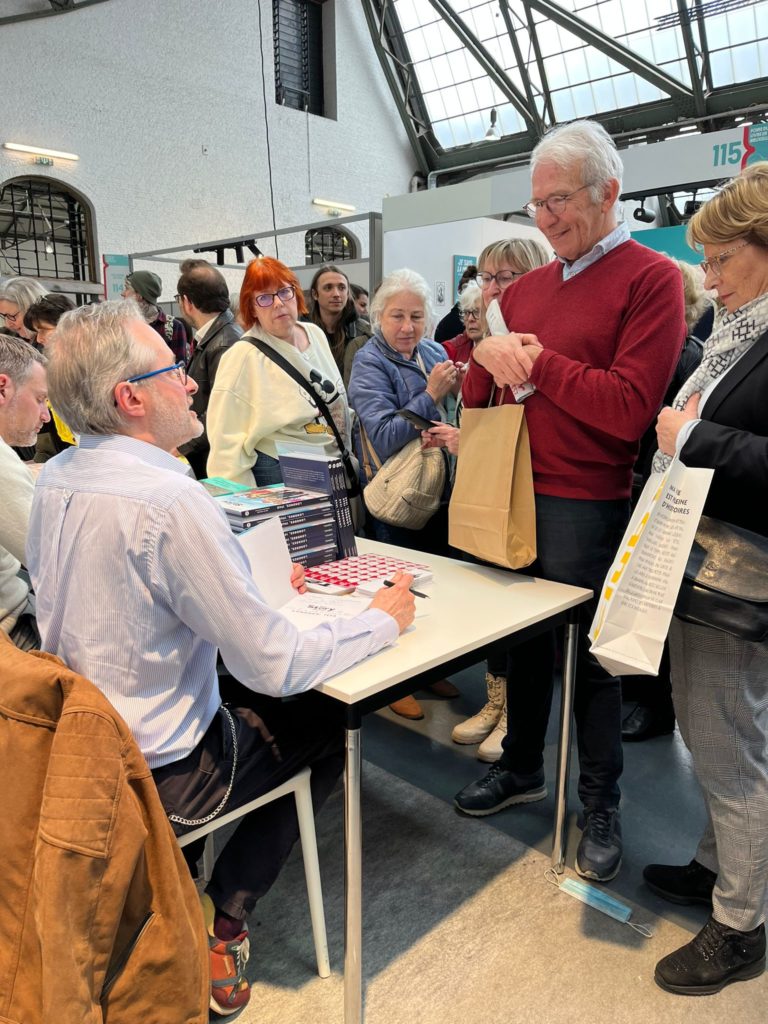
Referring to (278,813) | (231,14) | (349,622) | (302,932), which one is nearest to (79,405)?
(349,622)

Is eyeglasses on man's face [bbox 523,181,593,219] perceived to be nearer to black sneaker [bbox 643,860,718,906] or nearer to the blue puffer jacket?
the blue puffer jacket

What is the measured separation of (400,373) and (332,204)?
1110 centimetres

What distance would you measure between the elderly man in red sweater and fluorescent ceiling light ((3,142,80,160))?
917 centimetres

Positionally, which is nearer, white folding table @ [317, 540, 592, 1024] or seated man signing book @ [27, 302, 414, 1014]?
seated man signing book @ [27, 302, 414, 1014]

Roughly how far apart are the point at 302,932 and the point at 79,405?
127 cm

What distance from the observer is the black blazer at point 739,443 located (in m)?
1.20

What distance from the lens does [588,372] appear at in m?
1.50

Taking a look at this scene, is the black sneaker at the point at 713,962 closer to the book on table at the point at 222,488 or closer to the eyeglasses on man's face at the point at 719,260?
the eyeglasses on man's face at the point at 719,260

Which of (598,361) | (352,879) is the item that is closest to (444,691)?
(352,879)

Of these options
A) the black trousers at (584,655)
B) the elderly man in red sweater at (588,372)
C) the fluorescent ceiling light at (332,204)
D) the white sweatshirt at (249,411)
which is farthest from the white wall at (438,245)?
the fluorescent ceiling light at (332,204)

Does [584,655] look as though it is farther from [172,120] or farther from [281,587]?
[172,120]

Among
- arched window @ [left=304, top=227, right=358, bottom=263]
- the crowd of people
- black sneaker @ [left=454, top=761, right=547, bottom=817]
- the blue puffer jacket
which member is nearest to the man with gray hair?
→ the crowd of people

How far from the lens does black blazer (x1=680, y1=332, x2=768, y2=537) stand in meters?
1.20

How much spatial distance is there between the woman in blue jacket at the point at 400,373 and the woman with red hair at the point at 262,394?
171mm
